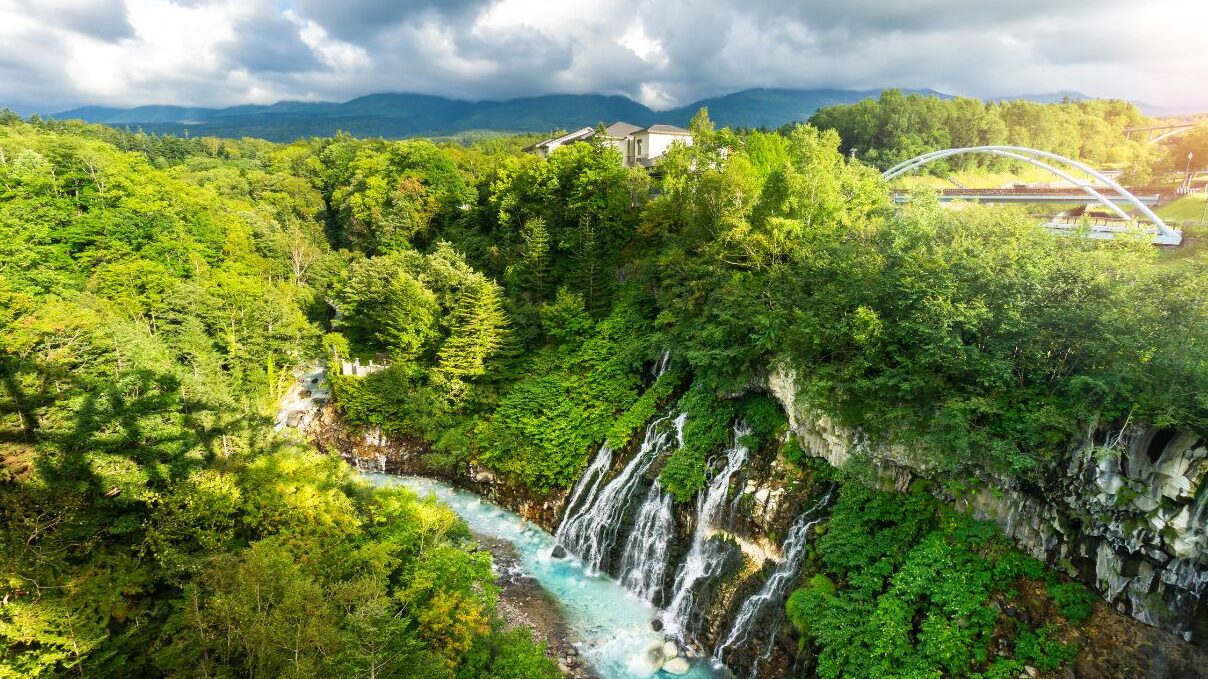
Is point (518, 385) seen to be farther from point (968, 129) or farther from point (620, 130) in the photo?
point (968, 129)

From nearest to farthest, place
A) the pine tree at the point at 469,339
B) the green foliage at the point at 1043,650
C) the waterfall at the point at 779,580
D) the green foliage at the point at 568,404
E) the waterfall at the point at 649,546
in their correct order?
the green foliage at the point at 1043,650, the waterfall at the point at 779,580, the waterfall at the point at 649,546, the green foliage at the point at 568,404, the pine tree at the point at 469,339

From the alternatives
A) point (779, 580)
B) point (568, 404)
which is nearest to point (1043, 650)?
point (779, 580)

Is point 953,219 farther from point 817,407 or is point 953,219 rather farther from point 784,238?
point 817,407

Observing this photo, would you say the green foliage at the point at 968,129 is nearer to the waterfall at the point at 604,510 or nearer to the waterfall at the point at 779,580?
the waterfall at the point at 604,510

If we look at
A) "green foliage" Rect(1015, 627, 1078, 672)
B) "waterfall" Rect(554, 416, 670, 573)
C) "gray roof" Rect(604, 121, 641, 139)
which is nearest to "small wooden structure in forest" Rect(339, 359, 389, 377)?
"waterfall" Rect(554, 416, 670, 573)

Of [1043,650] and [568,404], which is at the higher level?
[1043,650]

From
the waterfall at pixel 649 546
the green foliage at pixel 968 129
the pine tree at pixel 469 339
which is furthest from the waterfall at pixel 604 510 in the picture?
the green foliage at pixel 968 129
